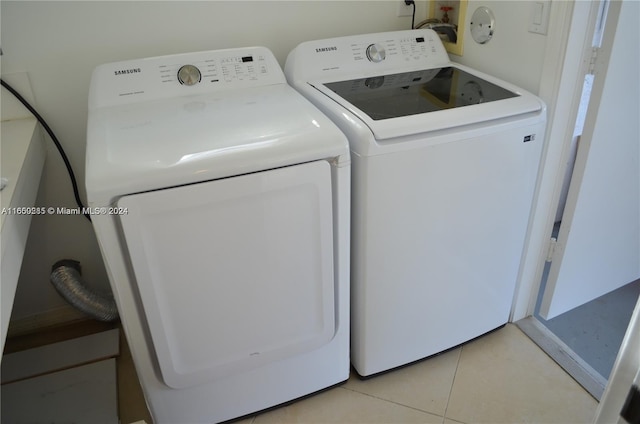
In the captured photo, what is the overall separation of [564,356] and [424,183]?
910mm

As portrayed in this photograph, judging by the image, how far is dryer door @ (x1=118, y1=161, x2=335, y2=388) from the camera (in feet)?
3.54

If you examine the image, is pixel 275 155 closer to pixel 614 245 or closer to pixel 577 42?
pixel 577 42

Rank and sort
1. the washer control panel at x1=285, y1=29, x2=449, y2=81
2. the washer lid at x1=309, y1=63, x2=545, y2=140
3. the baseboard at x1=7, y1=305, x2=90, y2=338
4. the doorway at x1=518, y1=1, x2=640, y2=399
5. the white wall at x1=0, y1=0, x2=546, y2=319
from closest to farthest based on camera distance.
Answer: the washer lid at x1=309, y1=63, x2=545, y2=140
the doorway at x1=518, y1=1, x2=640, y2=399
the white wall at x1=0, y1=0, x2=546, y2=319
the washer control panel at x1=285, y1=29, x2=449, y2=81
the baseboard at x1=7, y1=305, x2=90, y2=338

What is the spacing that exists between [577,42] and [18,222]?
1.56 m

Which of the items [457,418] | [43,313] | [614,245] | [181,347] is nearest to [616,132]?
[614,245]

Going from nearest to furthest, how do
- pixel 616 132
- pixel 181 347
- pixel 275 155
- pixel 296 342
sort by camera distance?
pixel 275 155 < pixel 181 347 < pixel 296 342 < pixel 616 132

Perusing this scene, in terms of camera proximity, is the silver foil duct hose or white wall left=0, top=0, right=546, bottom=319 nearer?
white wall left=0, top=0, right=546, bottom=319

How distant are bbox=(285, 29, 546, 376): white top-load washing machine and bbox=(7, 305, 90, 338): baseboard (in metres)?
1.13

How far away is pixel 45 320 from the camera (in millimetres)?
1854

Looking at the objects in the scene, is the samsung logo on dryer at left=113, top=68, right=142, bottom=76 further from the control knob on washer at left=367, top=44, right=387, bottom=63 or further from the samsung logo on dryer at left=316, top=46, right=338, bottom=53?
the control knob on washer at left=367, top=44, right=387, bottom=63

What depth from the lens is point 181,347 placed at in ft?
4.11

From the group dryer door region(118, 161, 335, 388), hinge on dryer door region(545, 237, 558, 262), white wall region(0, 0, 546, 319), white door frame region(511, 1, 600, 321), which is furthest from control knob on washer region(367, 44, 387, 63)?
hinge on dryer door region(545, 237, 558, 262)

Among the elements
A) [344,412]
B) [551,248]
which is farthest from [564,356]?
[344,412]

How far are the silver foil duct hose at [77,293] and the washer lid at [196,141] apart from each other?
0.65 metres
